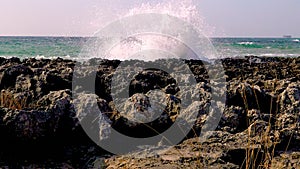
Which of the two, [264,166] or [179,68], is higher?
[179,68]

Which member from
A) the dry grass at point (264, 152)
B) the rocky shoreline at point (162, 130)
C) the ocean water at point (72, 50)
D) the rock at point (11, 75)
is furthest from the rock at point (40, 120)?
the ocean water at point (72, 50)

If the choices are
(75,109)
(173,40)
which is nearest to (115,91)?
(75,109)

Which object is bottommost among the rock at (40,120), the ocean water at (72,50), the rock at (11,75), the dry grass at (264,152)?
the dry grass at (264,152)

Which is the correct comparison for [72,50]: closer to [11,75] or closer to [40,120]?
[11,75]

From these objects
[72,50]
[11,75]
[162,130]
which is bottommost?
[162,130]

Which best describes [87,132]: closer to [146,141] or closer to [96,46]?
[146,141]

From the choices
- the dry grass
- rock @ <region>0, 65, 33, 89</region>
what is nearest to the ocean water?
rock @ <region>0, 65, 33, 89</region>

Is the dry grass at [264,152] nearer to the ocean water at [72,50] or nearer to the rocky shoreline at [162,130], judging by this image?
the rocky shoreline at [162,130]

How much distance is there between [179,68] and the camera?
5.27 m

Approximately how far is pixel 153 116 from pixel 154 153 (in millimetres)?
394

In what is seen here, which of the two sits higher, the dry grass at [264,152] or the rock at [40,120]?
the rock at [40,120]

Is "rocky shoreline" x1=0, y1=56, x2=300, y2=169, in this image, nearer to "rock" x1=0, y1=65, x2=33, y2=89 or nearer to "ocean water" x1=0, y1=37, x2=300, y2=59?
"rock" x1=0, y1=65, x2=33, y2=89

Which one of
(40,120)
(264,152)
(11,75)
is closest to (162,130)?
(264,152)

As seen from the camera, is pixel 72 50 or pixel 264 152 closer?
pixel 264 152
